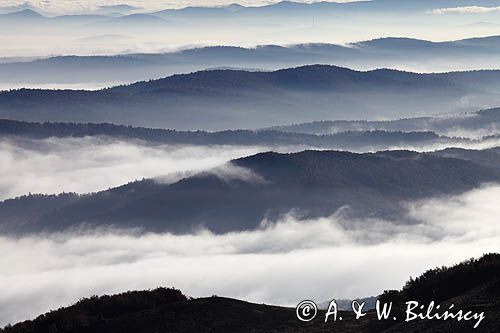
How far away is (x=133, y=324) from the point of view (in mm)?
44500

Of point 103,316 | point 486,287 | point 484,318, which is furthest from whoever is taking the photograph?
point 103,316

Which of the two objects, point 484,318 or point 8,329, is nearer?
point 484,318

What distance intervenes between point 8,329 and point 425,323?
2114cm

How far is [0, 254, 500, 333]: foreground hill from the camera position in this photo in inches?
1686

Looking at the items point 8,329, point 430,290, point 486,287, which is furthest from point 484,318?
point 8,329

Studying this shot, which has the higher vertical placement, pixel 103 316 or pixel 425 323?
pixel 103 316

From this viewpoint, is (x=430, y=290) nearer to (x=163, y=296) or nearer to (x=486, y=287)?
(x=486, y=287)

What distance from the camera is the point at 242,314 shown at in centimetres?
4597

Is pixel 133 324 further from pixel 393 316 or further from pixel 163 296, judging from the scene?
pixel 393 316

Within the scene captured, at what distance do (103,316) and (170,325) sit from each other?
17.7 ft

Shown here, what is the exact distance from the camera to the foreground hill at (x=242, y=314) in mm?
42812

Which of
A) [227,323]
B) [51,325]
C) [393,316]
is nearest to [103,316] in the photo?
[51,325]

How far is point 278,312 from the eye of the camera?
46.5m

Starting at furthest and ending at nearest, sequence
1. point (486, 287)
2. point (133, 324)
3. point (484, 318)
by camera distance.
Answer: point (133, 324), point (486, 287), point (484, 318)
